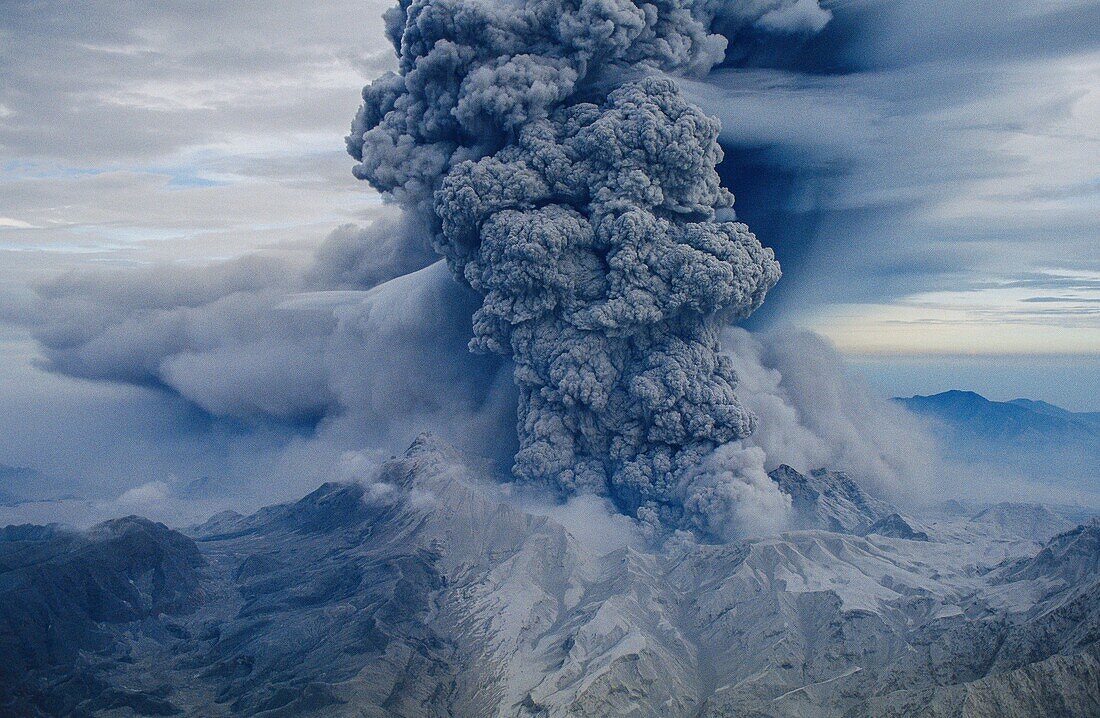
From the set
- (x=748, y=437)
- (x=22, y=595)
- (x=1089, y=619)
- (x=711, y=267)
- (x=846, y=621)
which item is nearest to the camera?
(x=1089, y=619)

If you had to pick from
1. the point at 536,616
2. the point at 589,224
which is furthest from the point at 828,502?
the point at 589,224

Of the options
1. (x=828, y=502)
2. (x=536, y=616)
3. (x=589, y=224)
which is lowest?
(x=536, y=616)

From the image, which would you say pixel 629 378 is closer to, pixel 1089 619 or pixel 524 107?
pixel 524 107

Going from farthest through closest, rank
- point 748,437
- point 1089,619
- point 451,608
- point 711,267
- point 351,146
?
point 351,146 < point 748,437 < point 711,267 < point 451,608 < point 1089,619

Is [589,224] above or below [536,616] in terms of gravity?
above

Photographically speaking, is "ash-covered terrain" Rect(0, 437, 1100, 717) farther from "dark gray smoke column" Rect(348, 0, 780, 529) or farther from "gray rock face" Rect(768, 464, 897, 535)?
"dark gray smoke column" Rect(348, 0, 780, 529)

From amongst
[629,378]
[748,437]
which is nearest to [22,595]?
[629,378]

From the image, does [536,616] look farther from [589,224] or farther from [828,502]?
[828,502]
